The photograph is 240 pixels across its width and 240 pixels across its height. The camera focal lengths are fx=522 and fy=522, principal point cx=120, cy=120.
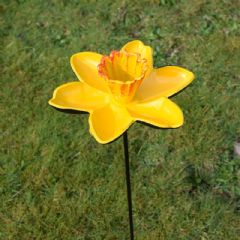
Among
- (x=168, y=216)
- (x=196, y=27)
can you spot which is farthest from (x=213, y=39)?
(x=168, y=216)

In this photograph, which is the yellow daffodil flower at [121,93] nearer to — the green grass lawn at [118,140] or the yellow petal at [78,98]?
the yellow petal at [78,98]

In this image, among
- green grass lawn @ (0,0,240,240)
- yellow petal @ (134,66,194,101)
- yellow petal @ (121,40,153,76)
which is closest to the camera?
yellow petal @ (134,66,194,101)

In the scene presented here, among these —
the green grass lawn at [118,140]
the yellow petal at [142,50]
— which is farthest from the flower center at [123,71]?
the green grass lawn at [118,140]

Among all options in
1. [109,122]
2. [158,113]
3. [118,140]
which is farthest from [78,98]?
[118,140]

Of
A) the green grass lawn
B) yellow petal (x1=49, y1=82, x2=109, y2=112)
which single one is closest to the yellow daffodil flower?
yellow petal (x1=49, y1=82, x2=109, y2=112)

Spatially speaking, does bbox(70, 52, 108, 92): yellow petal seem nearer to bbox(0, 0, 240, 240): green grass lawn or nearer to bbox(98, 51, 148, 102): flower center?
bbox(98, 51, 148, 102): flower center

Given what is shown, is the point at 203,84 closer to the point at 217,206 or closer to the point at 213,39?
the point at 213,39
